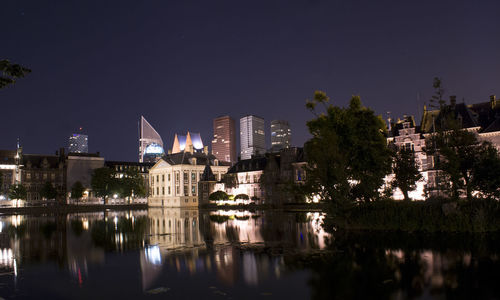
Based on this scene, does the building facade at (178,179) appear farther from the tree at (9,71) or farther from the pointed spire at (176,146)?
the tree at (9,71)

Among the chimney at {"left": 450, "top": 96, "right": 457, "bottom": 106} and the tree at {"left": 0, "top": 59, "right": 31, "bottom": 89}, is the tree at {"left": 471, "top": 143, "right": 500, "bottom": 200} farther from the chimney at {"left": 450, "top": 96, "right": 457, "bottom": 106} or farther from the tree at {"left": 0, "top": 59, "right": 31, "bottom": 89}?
the chimney at {"left": 450, "top": 96, "right": 457, "bottom": 106}

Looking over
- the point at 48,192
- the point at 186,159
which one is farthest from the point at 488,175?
the point at 48,192

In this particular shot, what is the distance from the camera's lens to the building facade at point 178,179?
10975 cm

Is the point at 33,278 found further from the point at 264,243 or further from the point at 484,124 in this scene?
the point at 484,124

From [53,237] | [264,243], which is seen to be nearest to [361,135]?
[264,243]

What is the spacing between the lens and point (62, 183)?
123188 mm

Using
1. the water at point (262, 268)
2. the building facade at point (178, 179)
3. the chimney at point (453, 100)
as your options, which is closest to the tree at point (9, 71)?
the water at point (262, 268)

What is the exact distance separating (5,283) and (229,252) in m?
10.3

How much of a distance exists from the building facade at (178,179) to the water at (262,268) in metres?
84.3

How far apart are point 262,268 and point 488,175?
20.2 metres

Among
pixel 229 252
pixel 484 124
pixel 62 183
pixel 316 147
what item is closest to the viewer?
pixel 229 252

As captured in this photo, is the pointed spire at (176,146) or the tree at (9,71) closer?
the tree at (9,71)

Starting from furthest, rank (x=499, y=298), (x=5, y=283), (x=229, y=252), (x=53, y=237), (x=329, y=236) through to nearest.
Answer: (x=53, y=237), (x=329, y=236), (x=229, y=252), (x=5, y=283), (x=499, y=298)

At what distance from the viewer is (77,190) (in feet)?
376
